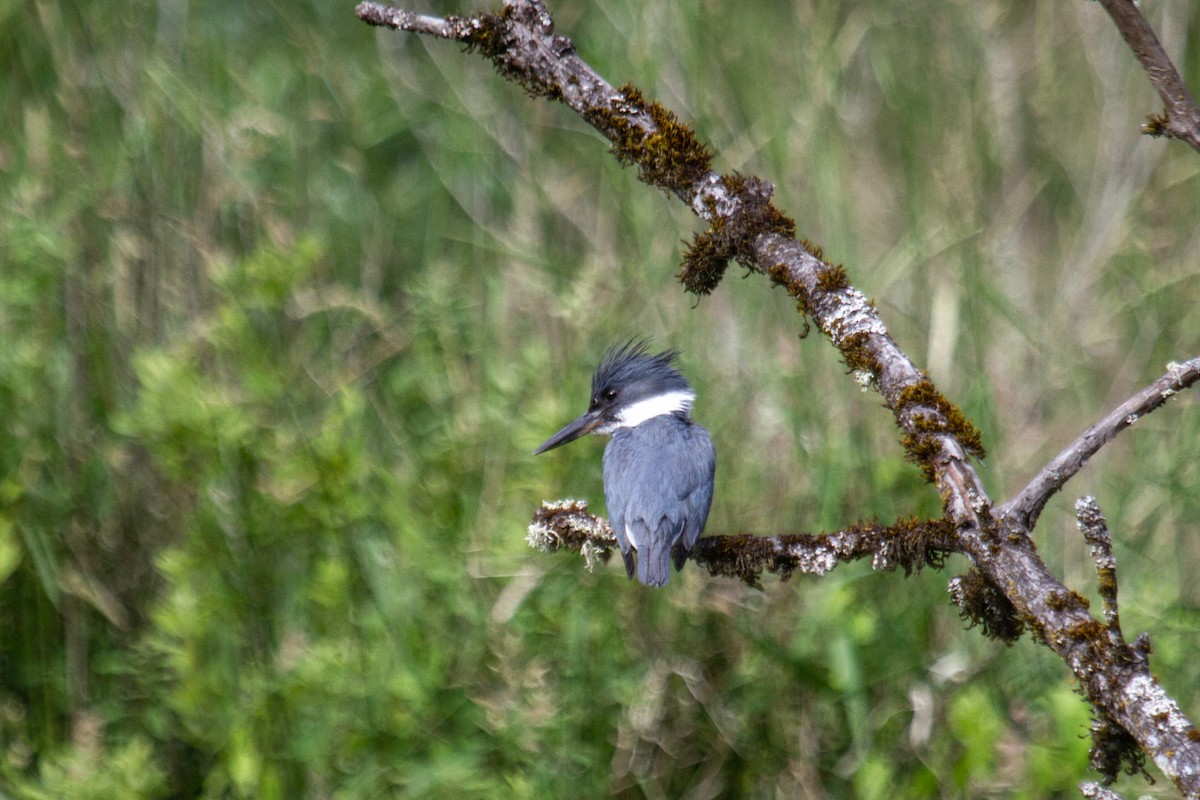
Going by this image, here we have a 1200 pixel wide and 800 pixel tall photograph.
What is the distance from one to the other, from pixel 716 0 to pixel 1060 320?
1.77 meters

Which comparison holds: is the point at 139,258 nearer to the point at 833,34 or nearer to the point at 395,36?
the point at 395,36

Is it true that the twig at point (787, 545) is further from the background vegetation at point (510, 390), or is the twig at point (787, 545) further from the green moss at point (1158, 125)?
the background vegetation at point (510, 390)

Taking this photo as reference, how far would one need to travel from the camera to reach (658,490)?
2945 mm

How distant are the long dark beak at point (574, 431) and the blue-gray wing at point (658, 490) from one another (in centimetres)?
8

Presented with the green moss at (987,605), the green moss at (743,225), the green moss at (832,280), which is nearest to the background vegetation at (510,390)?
the green moss at (987,605)

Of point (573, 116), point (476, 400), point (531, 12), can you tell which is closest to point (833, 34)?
point (573, 116)

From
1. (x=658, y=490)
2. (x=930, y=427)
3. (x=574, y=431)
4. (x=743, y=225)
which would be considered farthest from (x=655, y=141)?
(x=574, y=431)

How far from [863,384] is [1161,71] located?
0.62m

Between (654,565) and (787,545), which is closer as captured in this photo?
(787,545)

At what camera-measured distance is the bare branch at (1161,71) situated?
1.66 metres

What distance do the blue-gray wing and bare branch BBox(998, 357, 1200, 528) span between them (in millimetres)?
1111

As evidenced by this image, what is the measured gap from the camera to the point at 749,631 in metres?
3.39

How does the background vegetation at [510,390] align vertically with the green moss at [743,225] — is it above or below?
below

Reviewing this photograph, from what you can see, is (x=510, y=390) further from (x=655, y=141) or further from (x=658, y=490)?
(x=655, y=141)
